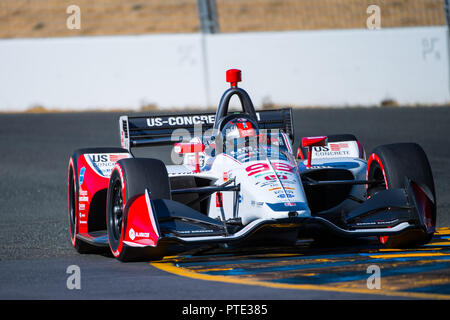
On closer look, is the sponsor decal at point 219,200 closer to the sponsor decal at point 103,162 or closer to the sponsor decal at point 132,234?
the sponsor decal at point 132,234

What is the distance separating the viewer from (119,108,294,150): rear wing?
362 inches

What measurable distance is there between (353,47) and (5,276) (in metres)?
10.8

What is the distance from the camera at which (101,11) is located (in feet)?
94.6

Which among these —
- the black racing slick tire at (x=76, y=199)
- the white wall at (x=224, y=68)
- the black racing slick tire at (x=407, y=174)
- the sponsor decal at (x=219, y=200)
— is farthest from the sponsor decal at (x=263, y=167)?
the white wall at (x=224, y=68)

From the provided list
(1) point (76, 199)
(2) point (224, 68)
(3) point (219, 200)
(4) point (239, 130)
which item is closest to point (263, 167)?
(3) point (219, 200)

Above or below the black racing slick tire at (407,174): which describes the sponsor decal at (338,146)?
above

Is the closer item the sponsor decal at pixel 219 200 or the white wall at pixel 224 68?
the sponsor decal at pixel 219 200

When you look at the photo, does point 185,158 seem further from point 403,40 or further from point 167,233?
point 403,40

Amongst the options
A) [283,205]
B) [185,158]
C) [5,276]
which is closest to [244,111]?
[185,158]

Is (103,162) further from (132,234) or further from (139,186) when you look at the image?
(132,234)

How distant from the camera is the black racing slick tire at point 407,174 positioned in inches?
296

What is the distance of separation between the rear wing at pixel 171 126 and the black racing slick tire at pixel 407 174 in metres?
1.67

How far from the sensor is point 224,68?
54.9 ft
